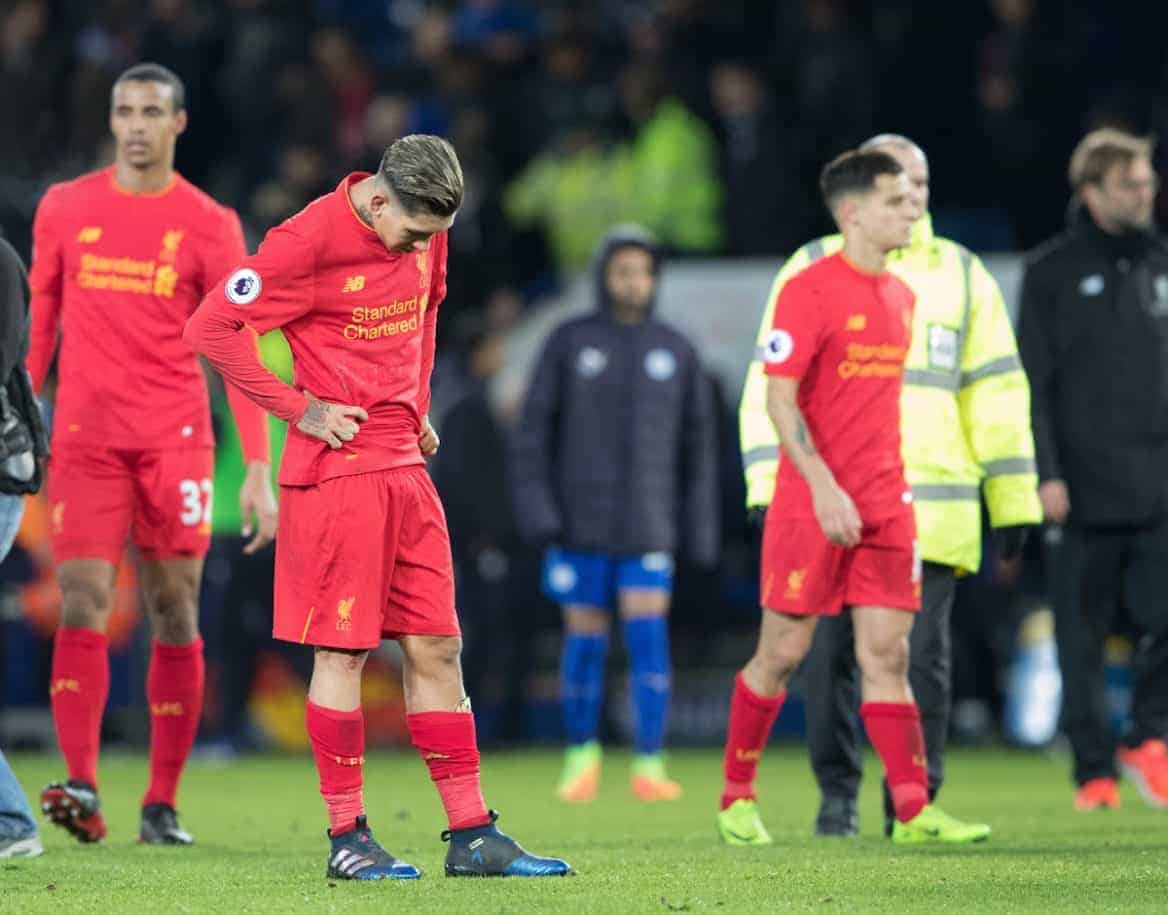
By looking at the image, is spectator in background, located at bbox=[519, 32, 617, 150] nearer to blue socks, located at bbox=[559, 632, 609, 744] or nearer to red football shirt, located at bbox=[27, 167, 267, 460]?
blue socks, located at bbox=[559, 632, 609, 744]

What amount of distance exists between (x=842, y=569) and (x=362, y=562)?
6.25 ft

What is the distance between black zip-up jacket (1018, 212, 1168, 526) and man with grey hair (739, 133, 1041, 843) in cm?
154

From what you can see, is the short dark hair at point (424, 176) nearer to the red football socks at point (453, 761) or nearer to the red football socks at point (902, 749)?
the red football socks at point (453, 761)

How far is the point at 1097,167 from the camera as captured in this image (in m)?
10.0

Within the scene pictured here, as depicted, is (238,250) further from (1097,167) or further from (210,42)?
(210,42)

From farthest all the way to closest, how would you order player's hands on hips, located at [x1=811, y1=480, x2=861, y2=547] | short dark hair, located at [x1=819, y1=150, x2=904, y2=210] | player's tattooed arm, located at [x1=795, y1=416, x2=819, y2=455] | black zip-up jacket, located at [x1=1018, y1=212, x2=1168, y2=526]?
black zip-up jacket, located at [x1=1018, y1=212, x2=1168, y2=526] < short dark hair, located at [x1=819, y1=150, x2=904, y2=210] < player's tattooed arm, located at [x1=795, y1=416, x2=819, y2=455] < player's hands on hips, located at [x1=811, y1=480, x2=861, y2=547]

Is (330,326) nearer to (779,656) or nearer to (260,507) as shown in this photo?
(260,507)

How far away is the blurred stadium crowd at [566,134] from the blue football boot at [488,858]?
25.1 feet

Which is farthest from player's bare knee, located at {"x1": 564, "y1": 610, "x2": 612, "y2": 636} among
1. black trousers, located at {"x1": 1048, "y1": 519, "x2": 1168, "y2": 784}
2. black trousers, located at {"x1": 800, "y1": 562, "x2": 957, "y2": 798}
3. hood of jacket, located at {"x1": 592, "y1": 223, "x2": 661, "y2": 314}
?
black trousers, located at {"x1": 800, "y1": 562, "x2": 957, "y2": 798}

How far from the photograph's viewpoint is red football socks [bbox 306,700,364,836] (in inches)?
256

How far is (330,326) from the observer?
6562 mm

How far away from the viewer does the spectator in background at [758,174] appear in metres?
15.1

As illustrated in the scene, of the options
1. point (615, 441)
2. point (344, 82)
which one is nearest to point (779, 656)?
point (615, 441)

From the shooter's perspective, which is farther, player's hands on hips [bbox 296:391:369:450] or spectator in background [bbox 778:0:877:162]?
spectator in background [bbox 778:0:877:162]
